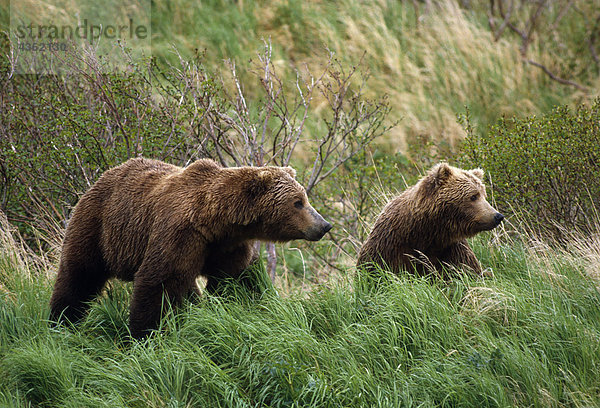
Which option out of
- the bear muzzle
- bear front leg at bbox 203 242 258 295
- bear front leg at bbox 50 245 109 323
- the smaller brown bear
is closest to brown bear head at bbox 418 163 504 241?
the smaller brown bear

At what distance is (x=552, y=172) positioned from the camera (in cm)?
653

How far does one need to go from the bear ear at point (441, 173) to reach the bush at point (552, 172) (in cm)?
143

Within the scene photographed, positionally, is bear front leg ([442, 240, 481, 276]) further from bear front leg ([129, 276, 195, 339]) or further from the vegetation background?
bear front leg ([129, 276, 195, 339])

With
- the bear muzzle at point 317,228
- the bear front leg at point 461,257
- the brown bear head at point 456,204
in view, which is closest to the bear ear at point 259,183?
the bear muzzle at point 317,228

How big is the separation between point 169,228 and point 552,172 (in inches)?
146

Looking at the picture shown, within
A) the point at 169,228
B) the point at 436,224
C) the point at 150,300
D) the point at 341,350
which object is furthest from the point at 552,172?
the point at 150,300

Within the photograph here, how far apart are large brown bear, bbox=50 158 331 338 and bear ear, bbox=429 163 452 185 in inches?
39.7

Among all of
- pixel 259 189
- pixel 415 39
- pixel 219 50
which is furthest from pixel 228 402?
pixel 415 39

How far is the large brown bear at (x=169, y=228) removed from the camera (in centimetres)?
452

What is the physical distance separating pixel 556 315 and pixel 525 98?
9.57m

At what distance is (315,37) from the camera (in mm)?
14586

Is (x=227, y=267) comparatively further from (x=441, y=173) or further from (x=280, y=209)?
(x=441, y=173)

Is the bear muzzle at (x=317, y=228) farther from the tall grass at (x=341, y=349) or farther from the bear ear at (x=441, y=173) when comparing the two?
the bear ear at (x=441, y=173)

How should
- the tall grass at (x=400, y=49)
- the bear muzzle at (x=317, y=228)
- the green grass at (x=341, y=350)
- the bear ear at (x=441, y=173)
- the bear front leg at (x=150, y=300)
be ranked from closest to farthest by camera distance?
the green grass at (x=341, y=350), the bear front leg at (x=150, y=300), the bear muzzle at (x=317, y=228), the bear ear at (x=441, y=173), the tall grass at (x=400, y=49)
